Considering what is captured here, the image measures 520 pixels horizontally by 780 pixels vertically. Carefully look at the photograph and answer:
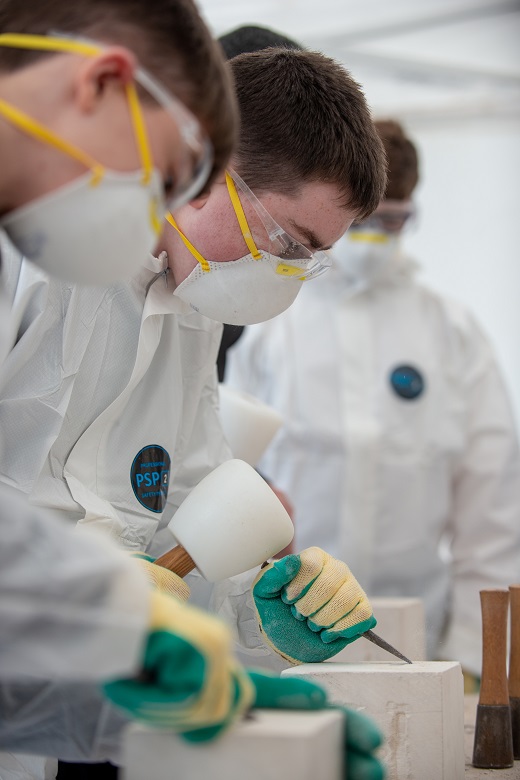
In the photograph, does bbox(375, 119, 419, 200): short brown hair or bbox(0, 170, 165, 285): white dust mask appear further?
bbox(375, 119, 419, 200): short brown hair

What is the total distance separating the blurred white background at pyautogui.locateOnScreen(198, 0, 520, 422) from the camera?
12.2ft

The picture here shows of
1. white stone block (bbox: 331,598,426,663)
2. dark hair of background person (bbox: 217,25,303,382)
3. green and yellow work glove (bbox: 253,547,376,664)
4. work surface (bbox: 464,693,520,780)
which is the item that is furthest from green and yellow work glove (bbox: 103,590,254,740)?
dark hair of background person (bbox: 217,25,303,382)

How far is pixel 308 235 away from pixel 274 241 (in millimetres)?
56

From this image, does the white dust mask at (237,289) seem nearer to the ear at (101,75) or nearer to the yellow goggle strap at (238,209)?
the yellow goggle strap at (238,209)

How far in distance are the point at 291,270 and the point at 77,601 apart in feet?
2.39

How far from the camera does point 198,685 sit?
31.5 inches

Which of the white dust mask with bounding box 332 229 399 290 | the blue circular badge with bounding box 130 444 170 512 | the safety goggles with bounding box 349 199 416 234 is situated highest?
the safety goggles with bounding box 349 199 416 234

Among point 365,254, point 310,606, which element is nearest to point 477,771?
point 310,606

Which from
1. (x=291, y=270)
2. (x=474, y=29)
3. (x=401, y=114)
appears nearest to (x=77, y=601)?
(x=291, y=270)

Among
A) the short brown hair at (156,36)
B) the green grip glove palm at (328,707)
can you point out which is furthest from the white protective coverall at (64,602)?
the short brown hair at (156,36)

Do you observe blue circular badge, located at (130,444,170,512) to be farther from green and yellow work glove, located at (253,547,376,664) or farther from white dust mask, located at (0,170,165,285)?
white dust mask, located at (0,170,165,285)

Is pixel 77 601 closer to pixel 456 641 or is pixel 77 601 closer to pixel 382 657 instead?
pixel 382 657

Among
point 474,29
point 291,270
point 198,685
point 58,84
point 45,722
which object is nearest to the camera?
point 198,685

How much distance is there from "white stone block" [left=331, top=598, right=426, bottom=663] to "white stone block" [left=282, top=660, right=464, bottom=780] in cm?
36
